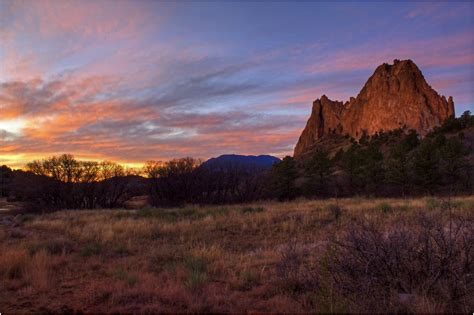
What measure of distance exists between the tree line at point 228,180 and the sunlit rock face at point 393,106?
9181 cm

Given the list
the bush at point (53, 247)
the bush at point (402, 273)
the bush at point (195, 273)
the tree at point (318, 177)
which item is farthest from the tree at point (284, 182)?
the bush at point (402, 273)

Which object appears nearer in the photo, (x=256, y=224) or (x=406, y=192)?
(x=256, y=224)

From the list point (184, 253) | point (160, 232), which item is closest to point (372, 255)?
point (184, 253)

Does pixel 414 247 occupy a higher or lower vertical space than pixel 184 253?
higher

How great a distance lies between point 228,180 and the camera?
48.6m

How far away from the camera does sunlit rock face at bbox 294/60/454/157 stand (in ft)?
445

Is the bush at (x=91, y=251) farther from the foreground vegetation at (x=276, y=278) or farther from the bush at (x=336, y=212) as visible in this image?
the bush at (x=336, y=212)

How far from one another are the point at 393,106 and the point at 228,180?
11564 cm

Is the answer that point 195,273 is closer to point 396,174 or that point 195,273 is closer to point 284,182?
point 396,174

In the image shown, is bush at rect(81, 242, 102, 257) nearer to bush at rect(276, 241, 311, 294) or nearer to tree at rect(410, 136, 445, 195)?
bush at rect(276, 241, 311, 294)

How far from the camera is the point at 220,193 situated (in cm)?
4597

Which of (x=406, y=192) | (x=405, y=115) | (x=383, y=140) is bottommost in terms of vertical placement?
(x=406, y=192)

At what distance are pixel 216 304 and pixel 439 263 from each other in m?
3.06

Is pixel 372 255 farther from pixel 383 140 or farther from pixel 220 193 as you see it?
pixel 383 140
